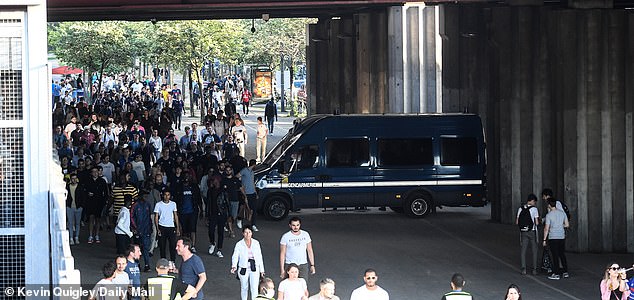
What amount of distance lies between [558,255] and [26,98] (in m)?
12.4

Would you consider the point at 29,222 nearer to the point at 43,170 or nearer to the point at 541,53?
the point at 43,170

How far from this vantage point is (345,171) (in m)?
32.4

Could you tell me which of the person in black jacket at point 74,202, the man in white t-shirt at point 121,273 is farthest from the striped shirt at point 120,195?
the man in white t-shirt at point 121,273

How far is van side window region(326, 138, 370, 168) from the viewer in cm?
3231

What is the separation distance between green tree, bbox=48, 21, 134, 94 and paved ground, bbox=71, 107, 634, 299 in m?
38.8

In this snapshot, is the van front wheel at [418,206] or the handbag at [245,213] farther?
the van front wheel at [418,206]

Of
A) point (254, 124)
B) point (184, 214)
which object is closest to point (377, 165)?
point (184, 214)

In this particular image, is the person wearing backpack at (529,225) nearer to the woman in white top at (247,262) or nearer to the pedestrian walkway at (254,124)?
the woman in white top at (247,262)

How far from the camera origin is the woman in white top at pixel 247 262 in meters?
19.3

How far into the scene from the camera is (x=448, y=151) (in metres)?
32.7

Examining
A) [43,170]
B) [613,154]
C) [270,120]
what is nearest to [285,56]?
[270,120]

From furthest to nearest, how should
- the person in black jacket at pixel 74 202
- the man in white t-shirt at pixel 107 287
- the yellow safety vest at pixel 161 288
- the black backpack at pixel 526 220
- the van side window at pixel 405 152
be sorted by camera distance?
the van side window at pixel 405 152
the person in black jacket at pixel 74 202
the black backpack at pixel 526 220
the yellow safety vest at pixel 161 288
the man in white t-shirt at pixel 107 287

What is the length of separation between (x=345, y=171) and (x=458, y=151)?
Answer: 2.85 m

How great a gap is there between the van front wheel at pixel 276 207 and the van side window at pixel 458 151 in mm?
4009
